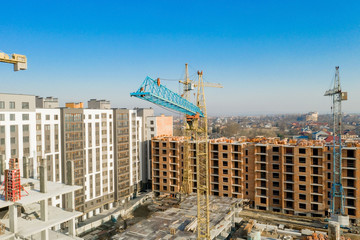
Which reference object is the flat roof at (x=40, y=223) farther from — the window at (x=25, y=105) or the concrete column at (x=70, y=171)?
the window at (x=25, y=105)

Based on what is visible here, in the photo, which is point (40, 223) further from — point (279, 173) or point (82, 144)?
point (279, 173)

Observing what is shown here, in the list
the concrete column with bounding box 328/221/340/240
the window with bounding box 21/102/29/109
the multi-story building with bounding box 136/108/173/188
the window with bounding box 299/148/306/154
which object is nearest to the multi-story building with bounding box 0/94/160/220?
the window with bounding box 21/102/29/109

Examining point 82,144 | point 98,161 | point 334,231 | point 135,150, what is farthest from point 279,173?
point 82,144

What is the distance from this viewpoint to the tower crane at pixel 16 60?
25761mm

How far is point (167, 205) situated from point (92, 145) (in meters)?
18.0

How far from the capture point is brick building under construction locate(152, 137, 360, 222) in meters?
41.3

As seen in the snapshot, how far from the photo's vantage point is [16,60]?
26.4 metres

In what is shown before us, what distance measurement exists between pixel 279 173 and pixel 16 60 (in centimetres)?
4252

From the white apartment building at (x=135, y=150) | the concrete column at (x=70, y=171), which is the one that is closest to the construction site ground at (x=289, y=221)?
the white apartment building at (x=135, y=150)

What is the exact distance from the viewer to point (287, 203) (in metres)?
45.6

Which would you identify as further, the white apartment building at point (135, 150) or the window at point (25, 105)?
the white apartment building at point (135, 150)

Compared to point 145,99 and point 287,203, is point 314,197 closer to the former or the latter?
point 287,203

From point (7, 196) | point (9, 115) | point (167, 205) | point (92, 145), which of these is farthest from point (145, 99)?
point (167, 205)

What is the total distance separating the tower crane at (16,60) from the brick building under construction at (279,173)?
109 feet
